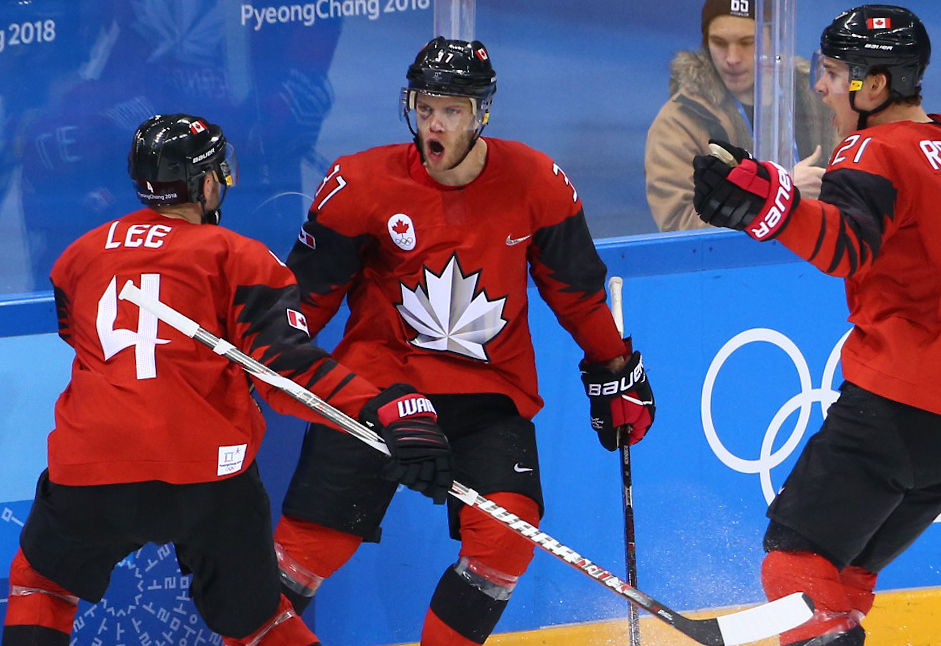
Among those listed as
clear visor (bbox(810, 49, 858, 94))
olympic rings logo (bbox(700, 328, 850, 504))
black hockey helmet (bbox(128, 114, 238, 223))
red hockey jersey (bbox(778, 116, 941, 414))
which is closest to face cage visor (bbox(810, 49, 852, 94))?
clear visor (bbox(810, 49, 858, 94))

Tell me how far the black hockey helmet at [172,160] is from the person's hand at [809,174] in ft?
6.91

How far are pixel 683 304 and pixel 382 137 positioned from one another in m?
0.99

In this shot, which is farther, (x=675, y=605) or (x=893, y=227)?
(x=675, y=605)

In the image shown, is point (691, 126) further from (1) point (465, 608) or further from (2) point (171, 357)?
(2) point (171, 357)

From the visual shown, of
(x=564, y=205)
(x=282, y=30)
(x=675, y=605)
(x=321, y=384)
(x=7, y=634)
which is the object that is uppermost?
(x=282, y=30)

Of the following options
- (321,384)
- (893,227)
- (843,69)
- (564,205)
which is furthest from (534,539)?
(843,69)

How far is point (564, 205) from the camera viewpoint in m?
3.20

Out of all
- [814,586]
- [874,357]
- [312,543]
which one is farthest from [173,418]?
[874,357]

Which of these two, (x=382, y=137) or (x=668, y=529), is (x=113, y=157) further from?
(x=668, y=529)

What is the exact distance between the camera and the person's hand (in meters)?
4.29

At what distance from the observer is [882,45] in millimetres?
2830

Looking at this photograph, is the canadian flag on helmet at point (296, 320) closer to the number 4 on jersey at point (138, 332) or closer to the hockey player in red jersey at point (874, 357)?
the number 4 on jersey at point (138, 332)

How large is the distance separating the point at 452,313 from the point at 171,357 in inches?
29.5

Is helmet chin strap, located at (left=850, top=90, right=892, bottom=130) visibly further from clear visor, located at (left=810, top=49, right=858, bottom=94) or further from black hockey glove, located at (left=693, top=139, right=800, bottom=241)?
black hockey glove, located at (left=693, top=139, right=800, bottom=241)
